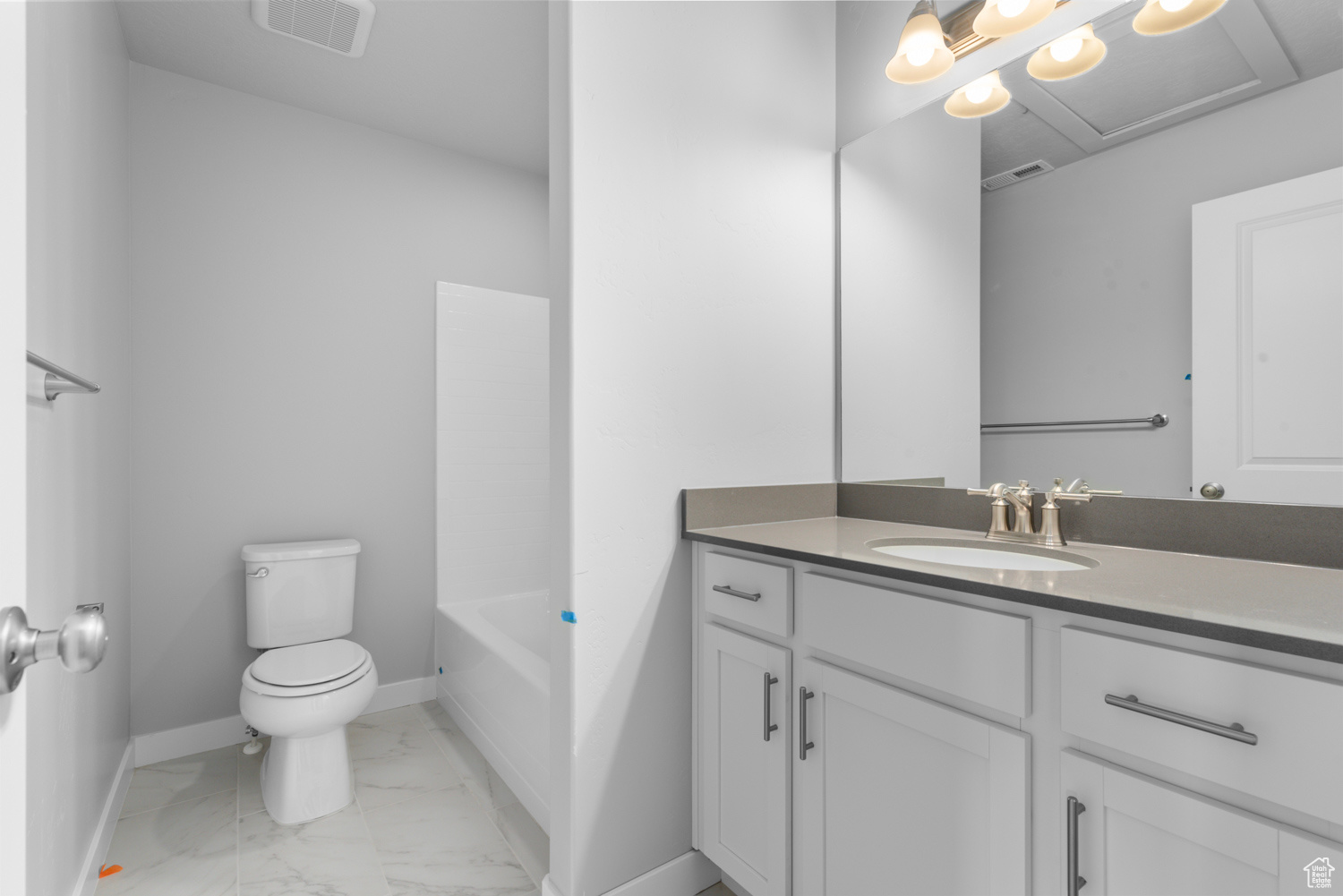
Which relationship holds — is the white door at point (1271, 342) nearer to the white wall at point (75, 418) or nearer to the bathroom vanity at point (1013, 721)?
the bathroom vanity at point (1013, 721)

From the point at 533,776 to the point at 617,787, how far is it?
55cm

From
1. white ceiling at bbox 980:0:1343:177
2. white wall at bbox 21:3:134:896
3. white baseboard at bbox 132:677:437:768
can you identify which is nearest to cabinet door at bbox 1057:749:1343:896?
white ceiling at bbox 980:0:1343:177

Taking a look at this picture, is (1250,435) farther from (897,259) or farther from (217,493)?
(217,493)

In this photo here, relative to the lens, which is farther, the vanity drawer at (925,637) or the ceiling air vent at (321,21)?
the ceiling air vent at (321,21)

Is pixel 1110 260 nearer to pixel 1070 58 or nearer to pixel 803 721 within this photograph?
pixel 1070 58

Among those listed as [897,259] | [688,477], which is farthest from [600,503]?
[897,259]

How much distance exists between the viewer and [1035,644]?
92 cm

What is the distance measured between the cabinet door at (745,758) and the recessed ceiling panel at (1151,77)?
4.47ft

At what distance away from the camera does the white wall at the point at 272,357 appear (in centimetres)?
224

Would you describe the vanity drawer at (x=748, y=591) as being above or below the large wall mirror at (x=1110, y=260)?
below

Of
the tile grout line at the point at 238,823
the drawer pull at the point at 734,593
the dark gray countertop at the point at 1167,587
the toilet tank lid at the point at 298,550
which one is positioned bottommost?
the tile grout line at the point at 238,823

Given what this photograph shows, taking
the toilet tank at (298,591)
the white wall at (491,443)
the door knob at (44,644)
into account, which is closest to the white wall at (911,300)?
the white wall at (491,443)

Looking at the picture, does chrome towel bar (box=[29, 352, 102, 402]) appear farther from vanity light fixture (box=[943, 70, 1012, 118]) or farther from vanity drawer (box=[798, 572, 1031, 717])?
vanity light fixture (box=[943, 70, 1012, 118])
